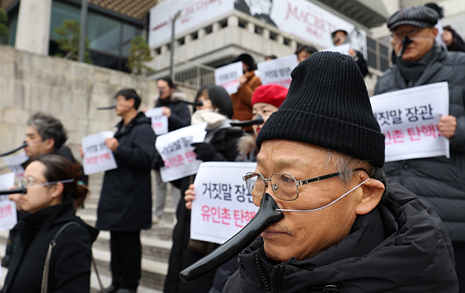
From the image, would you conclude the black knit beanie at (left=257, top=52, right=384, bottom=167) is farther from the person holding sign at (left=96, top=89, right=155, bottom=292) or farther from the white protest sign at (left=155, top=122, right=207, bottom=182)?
the person holding sign at (left=96, top=89, right=155, bottom=292)

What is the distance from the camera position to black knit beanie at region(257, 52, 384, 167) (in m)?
1.22

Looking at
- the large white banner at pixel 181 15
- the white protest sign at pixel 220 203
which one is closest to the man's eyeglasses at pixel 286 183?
the white protest sign at pixel 220 203

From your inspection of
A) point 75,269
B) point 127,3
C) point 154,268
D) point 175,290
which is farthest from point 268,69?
point 127,3

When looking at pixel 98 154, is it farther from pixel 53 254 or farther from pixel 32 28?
pixel 32 28

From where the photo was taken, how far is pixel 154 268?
4.72 m

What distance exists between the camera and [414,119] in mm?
2568

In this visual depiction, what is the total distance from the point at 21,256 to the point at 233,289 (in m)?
1.80

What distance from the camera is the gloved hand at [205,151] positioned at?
315 cm

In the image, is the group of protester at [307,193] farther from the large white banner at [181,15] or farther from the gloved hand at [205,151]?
the large white banner at [181,15]

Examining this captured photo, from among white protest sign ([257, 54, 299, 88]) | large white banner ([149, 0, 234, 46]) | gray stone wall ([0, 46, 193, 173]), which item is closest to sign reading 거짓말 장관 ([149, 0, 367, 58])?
large white banner ([149, 0, 234, 46])

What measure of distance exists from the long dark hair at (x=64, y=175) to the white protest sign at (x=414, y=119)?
87.1 inches

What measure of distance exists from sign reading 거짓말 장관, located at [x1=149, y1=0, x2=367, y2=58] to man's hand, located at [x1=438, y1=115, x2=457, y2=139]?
64.0 ft

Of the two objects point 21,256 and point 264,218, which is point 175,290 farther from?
point 264,218

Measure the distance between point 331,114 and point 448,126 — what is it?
4.89 ft
